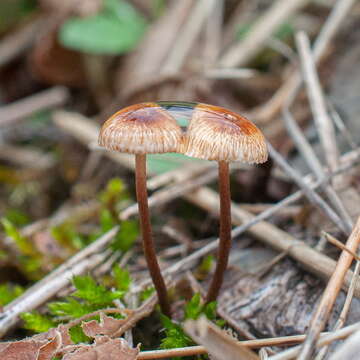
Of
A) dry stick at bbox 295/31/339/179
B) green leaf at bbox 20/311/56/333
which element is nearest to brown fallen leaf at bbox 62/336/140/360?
green leaf at bbox 20/311/56/333

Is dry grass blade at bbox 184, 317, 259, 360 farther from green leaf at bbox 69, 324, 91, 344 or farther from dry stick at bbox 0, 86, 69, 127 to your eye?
dry stick at bbox 0, 86, 69, 127

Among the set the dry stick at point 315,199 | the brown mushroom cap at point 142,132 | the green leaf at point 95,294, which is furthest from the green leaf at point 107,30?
the brown mushroom cap at point 142,132

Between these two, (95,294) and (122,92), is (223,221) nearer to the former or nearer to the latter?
(95,294)

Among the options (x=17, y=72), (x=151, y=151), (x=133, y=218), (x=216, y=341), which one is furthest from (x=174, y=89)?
(x=216, y=341)

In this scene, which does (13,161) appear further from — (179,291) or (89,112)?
(179,291)

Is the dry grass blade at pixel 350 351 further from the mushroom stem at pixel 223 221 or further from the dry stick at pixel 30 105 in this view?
the dry stick at pixel 30 105

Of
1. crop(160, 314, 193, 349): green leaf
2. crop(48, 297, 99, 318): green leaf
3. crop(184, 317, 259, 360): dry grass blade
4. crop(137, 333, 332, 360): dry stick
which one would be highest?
crop(184, 317, 259, 360): dry grass blade
